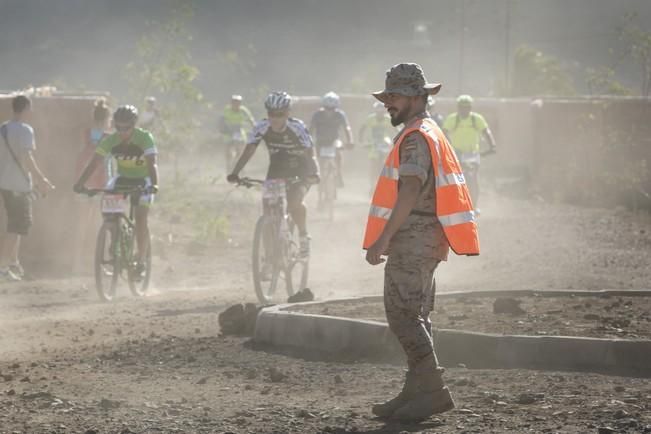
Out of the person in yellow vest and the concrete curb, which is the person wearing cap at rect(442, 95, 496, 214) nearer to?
the concrete curb

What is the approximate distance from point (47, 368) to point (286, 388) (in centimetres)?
182

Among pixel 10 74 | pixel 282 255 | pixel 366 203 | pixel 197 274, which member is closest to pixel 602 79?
pixel 366 203

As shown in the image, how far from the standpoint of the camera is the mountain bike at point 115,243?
14.1 meters

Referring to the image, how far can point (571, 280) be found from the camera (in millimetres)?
14234

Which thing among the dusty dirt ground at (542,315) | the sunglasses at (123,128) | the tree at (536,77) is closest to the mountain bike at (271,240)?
the sunglasses at (123,128)

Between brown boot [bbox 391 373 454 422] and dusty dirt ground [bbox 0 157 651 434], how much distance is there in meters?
0.08

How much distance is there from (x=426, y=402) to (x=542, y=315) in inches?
134

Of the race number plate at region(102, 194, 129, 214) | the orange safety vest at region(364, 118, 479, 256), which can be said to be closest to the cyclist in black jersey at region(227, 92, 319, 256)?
the race number plate at region(102, 194, 129, 214)

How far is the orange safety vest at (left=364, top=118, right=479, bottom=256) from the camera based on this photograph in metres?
7.17

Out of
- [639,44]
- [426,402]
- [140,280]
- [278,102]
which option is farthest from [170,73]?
[426,402]

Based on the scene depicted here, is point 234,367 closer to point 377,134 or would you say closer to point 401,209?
point 401,209

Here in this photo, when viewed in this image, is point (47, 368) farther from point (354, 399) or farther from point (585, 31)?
point (585, 31)

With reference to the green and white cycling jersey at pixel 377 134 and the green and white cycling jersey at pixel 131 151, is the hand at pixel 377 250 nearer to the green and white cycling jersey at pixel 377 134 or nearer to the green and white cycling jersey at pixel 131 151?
the green and white cycling jersey at pixel 131 151

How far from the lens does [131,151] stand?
1401cm
